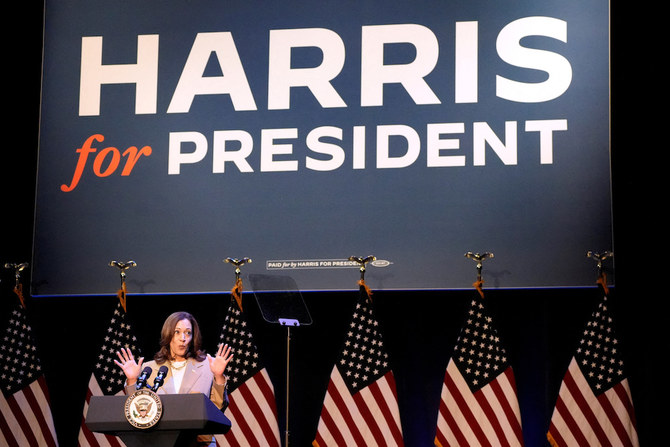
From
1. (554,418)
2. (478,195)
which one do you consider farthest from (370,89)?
(554,418)

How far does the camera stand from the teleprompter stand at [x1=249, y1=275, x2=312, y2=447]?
5.86 m

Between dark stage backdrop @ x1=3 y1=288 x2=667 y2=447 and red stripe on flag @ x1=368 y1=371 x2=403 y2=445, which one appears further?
dark stage backdrop @ x1=3 y1=288 x2=667 y2=447

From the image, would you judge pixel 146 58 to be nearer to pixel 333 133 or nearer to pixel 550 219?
pixel 333 133

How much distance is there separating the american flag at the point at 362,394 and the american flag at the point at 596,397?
0.99 meters

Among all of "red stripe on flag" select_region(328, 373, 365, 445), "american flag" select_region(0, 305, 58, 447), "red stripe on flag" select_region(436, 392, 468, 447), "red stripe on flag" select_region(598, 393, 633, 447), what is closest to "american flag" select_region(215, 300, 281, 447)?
"red stripe on flag" select_region(328, 373, 365, 445)

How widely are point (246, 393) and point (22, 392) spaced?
1469 millimetres

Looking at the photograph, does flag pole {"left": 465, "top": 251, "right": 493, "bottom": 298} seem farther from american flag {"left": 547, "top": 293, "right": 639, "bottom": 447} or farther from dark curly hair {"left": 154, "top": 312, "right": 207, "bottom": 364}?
dark curly hair {"left": 154, "top": 312, "right": 207, "bottom": 364}

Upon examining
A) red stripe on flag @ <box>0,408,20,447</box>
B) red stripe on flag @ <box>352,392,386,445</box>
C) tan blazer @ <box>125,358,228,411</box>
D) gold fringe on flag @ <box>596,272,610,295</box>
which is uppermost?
gold fringe on flag @ <box>596,272,610,295</box>

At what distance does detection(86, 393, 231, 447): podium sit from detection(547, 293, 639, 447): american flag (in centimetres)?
271

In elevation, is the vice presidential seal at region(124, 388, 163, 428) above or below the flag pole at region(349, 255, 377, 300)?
below

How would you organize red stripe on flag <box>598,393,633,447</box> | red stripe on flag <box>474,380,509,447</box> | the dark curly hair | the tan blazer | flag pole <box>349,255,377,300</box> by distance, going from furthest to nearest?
flag pole <box>349,255,377,300</box> < red stripe on flag <box>474,380,509,447</box> < red stripe on flag <box>598,393,633,447</box> < the dark curly hair < the tan blazer

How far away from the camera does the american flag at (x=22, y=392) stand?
595cm

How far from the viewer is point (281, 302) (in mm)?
5871

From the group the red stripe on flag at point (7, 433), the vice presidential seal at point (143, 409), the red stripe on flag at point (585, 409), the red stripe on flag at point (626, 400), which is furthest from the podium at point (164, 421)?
the red stripe on flag at point (626, 400)
